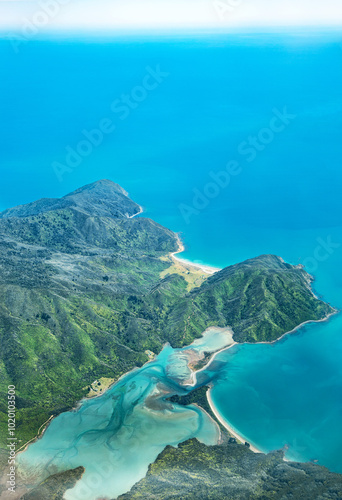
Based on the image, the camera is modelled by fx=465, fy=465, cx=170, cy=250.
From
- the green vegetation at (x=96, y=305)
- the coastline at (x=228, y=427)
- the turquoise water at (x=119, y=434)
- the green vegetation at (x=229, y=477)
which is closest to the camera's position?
the green vegetation at (x=229, y=477)

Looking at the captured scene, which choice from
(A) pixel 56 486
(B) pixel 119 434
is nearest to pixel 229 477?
(B) pixel 119 434

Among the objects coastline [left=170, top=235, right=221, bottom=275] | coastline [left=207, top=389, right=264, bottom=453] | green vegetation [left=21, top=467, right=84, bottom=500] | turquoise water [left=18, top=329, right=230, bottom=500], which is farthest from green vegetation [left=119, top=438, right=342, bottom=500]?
coastline [left=170, top=235, right=221, bottom=275]

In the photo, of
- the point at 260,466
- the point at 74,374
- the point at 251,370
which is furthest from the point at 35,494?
the point at 251,370

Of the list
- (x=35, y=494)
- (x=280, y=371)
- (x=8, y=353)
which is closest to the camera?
(x=35, y=494)

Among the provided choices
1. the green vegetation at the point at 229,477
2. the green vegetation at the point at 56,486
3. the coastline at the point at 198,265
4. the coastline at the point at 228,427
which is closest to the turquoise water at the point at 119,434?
the green vegetation at the point at 56,486

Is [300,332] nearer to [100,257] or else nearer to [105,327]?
[105,327]

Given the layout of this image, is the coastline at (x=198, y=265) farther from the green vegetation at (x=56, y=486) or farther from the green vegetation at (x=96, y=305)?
the green vegetation at (x=56, y=486)

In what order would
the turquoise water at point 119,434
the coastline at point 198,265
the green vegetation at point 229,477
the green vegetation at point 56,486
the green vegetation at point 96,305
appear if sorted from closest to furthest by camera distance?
the green vegetation at point 229,477
the green vegetation at point 56,486
the turquoise water at point 119,434
the green vegetation at point 96,305
the coastline at point 198,265
